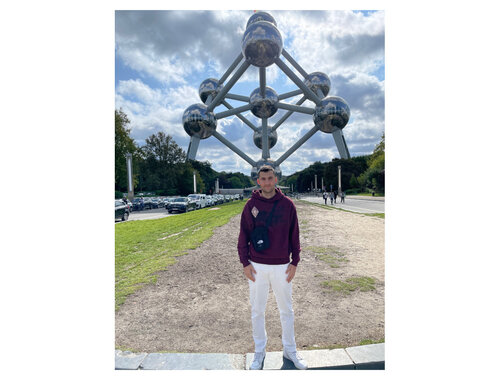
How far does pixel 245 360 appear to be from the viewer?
243 centimetres

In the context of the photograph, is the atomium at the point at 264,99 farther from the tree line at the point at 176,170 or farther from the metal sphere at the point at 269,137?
the tree line at the point at 176,170

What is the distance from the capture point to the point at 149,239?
27.2 ft

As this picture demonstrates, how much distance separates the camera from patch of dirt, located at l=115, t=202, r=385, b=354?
2742mm

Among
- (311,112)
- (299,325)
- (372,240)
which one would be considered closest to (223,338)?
(299,325)

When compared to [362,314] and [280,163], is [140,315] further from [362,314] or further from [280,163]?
[280,163]

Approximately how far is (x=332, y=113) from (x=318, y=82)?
9.43 ft

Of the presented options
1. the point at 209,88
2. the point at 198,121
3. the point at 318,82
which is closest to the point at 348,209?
the point at 318,82

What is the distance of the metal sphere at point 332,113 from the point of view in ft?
32.3

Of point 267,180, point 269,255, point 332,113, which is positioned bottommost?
point 269,255

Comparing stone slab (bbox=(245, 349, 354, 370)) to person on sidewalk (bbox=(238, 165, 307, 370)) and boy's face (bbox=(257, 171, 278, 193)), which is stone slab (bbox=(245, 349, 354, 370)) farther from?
boy's face (bbox=(257, 171, 278, 193))

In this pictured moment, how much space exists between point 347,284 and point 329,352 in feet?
5.75

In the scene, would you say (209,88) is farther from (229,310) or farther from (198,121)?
(229,310)

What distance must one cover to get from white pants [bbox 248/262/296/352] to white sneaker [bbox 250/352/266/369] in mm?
34

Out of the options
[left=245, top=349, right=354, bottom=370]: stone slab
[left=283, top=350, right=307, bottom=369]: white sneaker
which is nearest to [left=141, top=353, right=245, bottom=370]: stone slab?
[left=245, top=349, right=354, bottom=370]: stone slab
